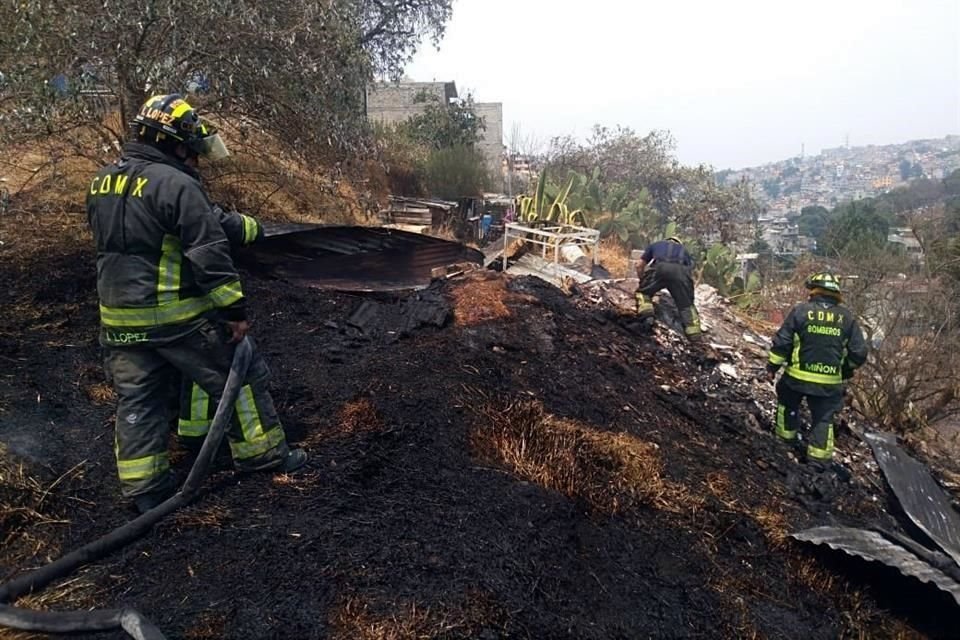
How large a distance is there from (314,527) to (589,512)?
4.56 feet

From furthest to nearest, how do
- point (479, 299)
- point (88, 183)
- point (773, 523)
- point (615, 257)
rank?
point (615, 257), point (88, 183), point (479, 299), point (773, 523)

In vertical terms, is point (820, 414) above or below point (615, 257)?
below

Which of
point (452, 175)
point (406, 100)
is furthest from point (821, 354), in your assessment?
point (406, 100)

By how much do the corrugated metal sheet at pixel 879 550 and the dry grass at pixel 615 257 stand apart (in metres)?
6.98

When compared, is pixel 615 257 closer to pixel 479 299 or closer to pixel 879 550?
pixel 479 299

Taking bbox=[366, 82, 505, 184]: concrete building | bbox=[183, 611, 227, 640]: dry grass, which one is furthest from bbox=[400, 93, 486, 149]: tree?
bbox=[183, 611, 227, 640]: dry grass

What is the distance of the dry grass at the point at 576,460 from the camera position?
3.29 metres

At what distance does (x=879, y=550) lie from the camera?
323 cm

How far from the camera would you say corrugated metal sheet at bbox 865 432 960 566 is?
4.27m

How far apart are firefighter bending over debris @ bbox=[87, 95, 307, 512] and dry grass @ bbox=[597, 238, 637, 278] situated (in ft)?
27.0

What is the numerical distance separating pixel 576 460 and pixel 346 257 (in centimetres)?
400

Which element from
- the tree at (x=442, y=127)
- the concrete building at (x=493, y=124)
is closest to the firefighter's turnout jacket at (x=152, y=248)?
the tree at (x=442, y=127)

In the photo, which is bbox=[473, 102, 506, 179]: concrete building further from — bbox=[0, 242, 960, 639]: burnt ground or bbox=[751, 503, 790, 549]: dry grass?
bbox=[751, 503, 790, 549]: dry grass

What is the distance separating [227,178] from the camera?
8.24 metres
